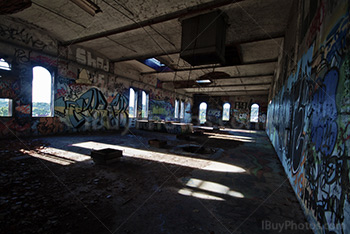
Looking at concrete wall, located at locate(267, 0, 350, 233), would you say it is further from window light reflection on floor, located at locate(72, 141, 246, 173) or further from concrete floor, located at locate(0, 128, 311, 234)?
window light reflection on floor, located at locate(72, 141, 246, 173)

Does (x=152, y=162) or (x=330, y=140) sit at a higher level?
(x=330, y=140)

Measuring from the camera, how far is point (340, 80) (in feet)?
5.05

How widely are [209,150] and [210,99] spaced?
17.3m

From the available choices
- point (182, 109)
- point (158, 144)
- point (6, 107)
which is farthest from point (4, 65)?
point (182, 109)

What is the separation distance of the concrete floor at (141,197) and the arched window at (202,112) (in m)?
19.2

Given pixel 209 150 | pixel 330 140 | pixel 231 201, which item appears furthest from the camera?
pixel 209 150

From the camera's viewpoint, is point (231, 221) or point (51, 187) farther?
point (51, 187)

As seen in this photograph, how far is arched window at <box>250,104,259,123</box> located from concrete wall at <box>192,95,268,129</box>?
34 cm

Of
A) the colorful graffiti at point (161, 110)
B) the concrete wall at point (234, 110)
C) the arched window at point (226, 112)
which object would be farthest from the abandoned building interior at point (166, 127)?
the arched window at point (226, 112)

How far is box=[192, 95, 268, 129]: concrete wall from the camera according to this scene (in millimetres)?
19797

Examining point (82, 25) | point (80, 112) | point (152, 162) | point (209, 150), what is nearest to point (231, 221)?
point (152, 162)

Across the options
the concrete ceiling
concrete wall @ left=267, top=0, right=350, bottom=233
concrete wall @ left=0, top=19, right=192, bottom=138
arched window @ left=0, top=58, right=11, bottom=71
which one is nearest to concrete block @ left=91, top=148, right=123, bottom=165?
the concrete ceiling

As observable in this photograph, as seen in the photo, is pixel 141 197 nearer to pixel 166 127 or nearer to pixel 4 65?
pixel 4 65

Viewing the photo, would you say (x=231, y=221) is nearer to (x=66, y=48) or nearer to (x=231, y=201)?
(x=231, y=201)
